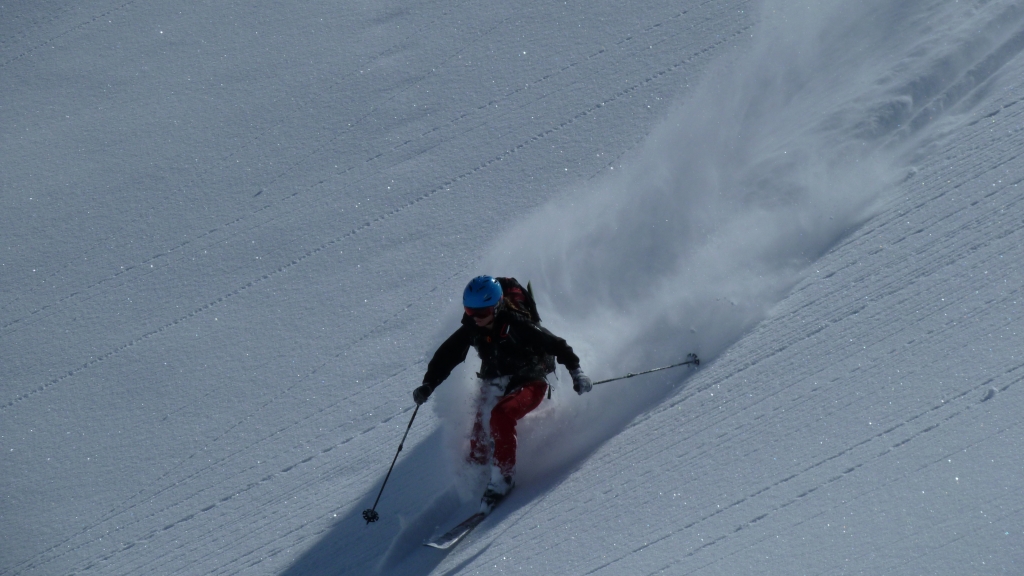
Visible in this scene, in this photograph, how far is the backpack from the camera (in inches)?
221

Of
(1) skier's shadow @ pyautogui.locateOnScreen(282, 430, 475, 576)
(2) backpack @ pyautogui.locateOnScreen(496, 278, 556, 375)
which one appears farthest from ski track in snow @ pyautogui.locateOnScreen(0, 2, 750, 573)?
(2) backpack @ pyautogui.locateOnScreen(496, 278, 556, 375)

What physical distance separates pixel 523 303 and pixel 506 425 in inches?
34.3

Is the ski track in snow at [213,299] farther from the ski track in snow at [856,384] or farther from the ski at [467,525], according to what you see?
the ski track in snow at [856,384]

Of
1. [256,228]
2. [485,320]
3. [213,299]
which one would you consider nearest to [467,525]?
[485,320]

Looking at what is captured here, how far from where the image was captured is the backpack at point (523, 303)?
18.4 ft

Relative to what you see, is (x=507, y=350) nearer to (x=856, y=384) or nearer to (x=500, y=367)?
(x=500, y=367)

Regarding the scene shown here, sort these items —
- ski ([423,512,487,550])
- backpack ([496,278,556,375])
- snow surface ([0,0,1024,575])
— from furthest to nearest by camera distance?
backpack ([496,278,556,375]) < ski ([423,512,487,550]) < snow surface ([0,0,1024,575])

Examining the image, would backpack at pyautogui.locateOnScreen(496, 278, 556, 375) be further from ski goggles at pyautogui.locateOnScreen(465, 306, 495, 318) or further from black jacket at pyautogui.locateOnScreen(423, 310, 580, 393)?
ski goggles at pyautogui.locateOnScreen(465, 306, 495, 318)

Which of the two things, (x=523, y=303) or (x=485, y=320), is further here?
(x=523, y=303)

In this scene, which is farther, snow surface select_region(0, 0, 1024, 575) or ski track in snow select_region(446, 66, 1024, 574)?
snow surface select_region(0, 0, 1024, 575)

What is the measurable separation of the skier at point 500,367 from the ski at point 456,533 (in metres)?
0.07

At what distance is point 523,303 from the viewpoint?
18.9ft

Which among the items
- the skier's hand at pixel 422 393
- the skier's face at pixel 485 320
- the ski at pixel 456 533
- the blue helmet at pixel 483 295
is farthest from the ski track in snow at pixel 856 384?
the blue helmet at pixel 483 295

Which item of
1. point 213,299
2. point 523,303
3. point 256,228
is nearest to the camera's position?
point 523,303
